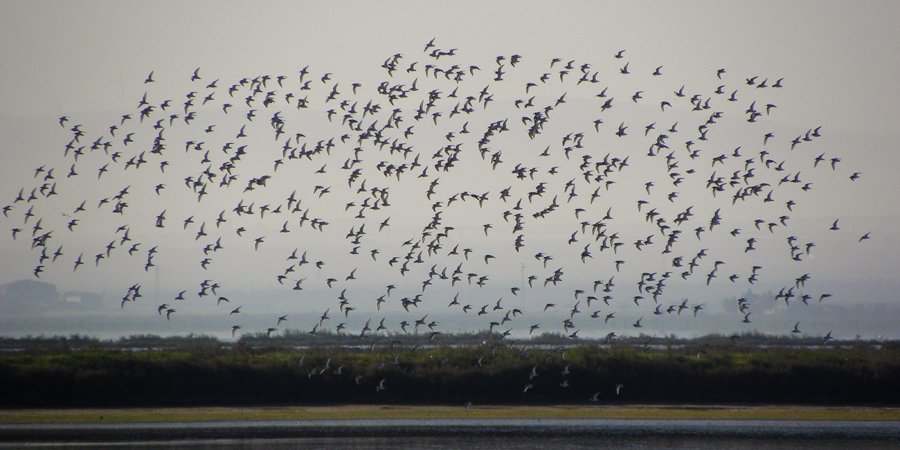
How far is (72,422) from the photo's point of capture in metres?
30.4

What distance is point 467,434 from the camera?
1081 inches

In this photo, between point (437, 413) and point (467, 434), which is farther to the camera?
point (437, 413)

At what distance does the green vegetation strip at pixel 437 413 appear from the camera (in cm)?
3186

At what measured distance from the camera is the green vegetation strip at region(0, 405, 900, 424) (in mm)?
31859

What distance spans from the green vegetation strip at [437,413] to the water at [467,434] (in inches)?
46.0

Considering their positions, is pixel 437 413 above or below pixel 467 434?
above

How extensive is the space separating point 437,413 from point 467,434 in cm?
608

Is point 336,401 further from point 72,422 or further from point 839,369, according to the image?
point 839,369

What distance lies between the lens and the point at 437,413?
33.4 metres

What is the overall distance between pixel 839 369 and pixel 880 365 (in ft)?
7.91

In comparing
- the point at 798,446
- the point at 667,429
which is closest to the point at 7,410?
the point at 667,429

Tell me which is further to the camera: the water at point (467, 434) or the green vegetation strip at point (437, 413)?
the green vegetation strip at point (437, 413)

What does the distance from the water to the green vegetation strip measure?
1.17 metres

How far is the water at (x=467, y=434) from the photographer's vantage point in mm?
25297
